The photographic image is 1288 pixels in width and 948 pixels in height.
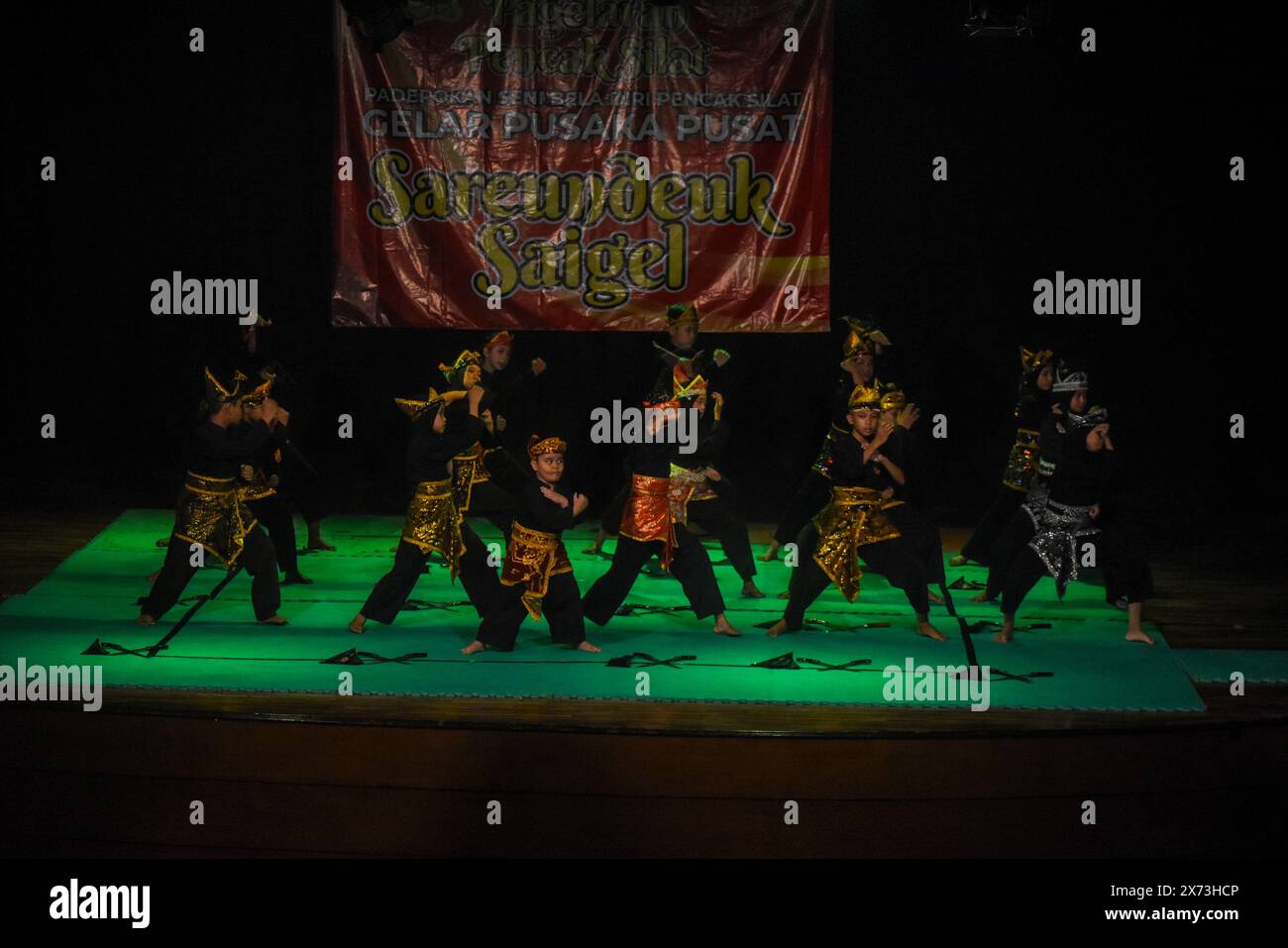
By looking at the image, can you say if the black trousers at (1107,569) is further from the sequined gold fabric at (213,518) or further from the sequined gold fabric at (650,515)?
the sequined gold fabric at (213,518)

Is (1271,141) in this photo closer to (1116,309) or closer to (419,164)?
(1116,309)

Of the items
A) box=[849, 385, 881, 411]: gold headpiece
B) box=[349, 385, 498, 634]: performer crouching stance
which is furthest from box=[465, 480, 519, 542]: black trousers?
box=[849, 385, 881, 411]: gold headpiece

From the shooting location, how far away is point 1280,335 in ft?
29.6

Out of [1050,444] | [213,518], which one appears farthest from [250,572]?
[1050,444]

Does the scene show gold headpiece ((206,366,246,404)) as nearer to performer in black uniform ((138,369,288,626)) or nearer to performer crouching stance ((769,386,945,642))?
performer in black uniform ((138,369,288,626))

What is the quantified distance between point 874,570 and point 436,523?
6.11ft

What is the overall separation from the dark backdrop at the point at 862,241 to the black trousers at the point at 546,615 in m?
2.78

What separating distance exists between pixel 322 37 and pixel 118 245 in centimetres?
168

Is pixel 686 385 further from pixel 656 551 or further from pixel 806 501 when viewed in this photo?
pixel 806 501

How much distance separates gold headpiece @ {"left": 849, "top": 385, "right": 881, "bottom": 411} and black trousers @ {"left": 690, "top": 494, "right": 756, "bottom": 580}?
0.88m

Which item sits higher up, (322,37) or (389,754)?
(322,37)

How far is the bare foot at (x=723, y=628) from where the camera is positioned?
6.93m

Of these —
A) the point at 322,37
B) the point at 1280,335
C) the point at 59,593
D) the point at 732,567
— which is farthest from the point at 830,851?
the point at 322,37

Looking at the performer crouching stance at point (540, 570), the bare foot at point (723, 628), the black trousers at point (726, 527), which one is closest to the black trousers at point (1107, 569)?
the bare foot at point (723, 628)
